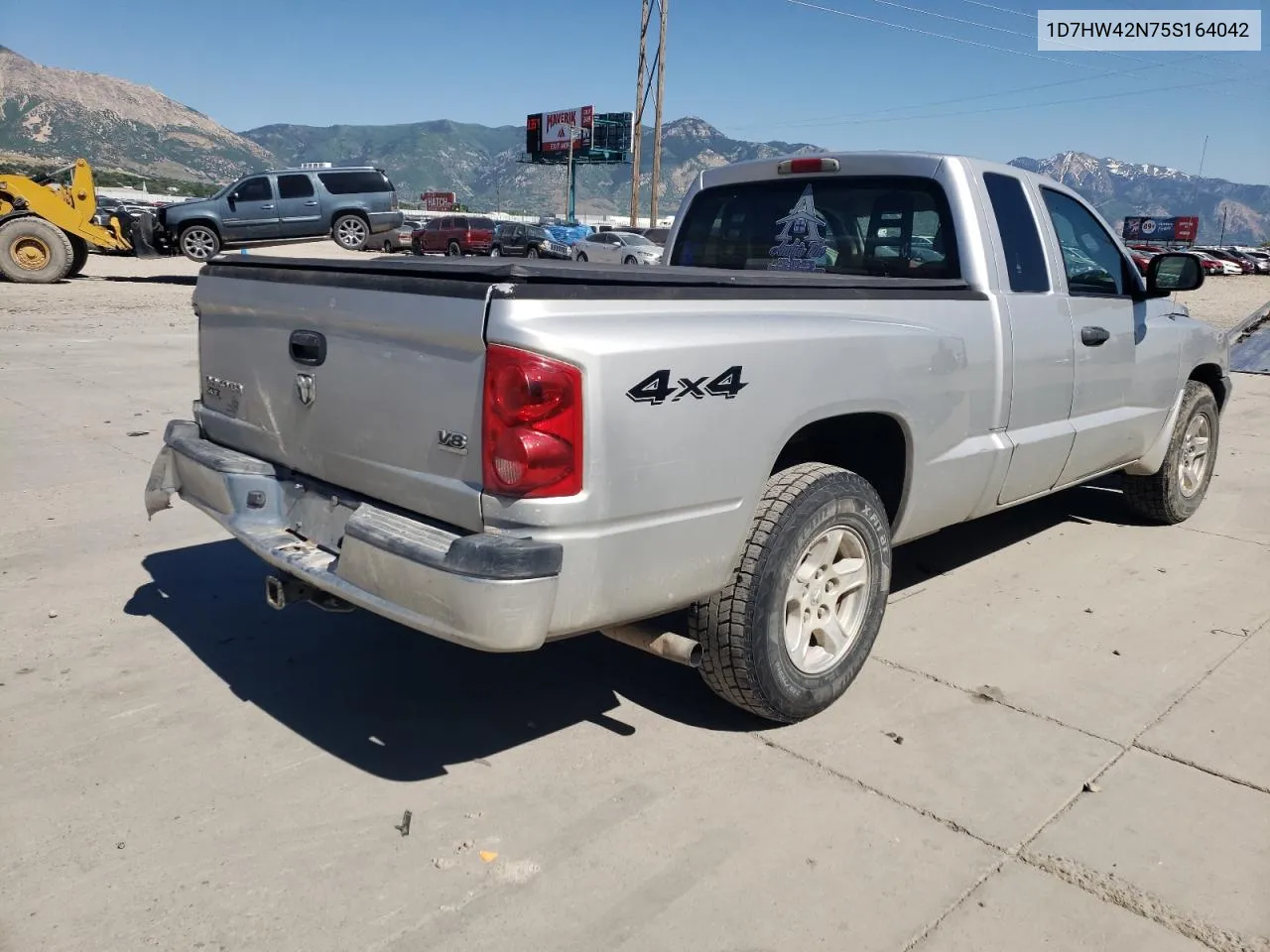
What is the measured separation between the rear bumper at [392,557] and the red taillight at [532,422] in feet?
0.54

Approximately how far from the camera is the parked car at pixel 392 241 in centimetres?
2423

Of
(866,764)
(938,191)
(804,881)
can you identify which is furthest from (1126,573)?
(804,881)

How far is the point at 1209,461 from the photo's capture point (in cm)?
628

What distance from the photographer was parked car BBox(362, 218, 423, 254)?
24234mm

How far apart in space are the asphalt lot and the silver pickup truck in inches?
19.0

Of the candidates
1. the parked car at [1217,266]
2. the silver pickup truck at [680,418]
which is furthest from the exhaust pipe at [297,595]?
the parked car at [1217,266]

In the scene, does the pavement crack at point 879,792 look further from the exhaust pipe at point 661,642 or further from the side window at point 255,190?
the side window at point 255,190

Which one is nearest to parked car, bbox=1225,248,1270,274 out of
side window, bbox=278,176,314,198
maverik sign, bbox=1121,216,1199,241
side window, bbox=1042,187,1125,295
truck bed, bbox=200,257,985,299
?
maverik sign, bbox=1121,216,1199,241

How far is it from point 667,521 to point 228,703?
6.02 ft

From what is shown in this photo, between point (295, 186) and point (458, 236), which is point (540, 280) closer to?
point (295, 186)

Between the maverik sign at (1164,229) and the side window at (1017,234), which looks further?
the maverik sign at (1164,229)

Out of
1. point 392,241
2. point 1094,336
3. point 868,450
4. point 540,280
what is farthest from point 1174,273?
point 392,241

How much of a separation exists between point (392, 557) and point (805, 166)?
2.87 metres

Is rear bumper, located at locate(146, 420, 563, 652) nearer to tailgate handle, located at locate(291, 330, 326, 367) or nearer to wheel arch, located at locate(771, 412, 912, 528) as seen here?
tailgate handle, located at locate(291, 330, 326, 367)
